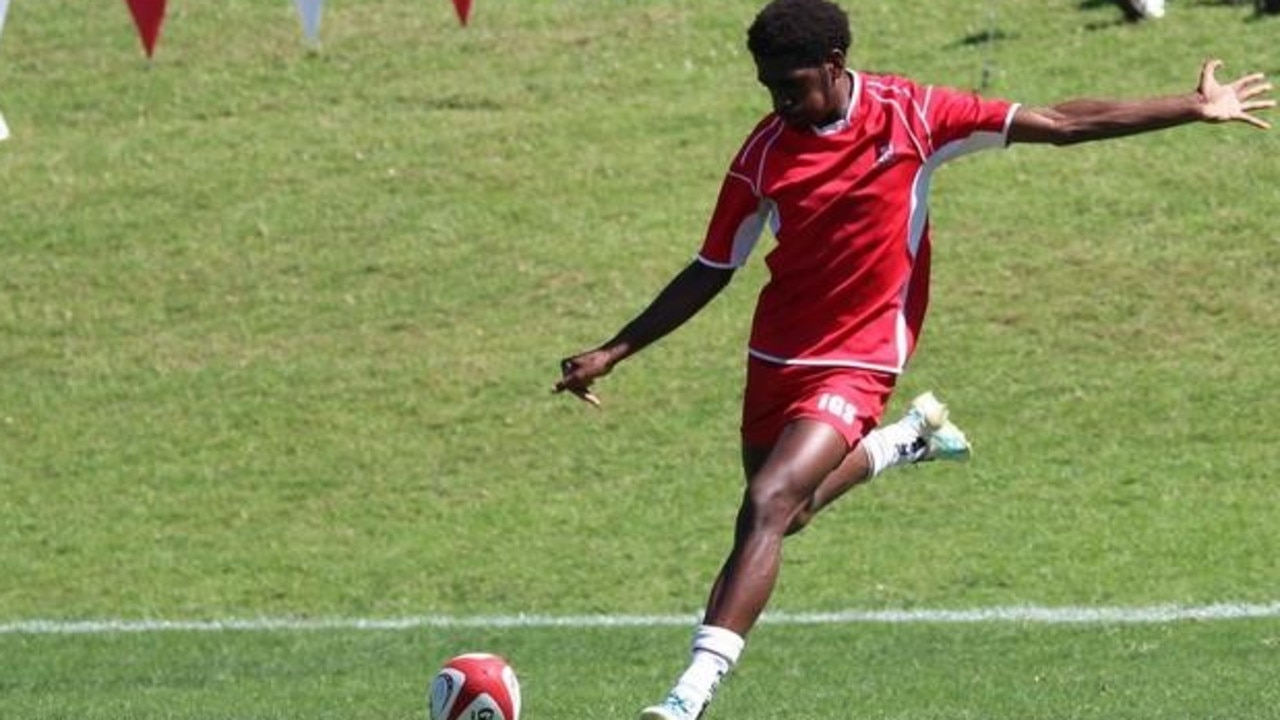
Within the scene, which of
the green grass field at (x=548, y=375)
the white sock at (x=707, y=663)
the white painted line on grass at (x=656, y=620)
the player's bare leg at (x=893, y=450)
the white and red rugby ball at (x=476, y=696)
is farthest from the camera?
the white painted line on grass at (x=656, y=620)

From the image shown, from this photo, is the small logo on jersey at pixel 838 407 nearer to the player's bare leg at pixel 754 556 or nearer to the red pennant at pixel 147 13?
the player's bare leg at pixel 754 556

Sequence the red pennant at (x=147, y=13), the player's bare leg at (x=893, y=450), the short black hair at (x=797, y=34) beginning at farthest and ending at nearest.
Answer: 1. the red pennant at (x=147, y=13)
2. the player's bare leg at (x=893, y=450)
3. the short black hair at (x=797, y=34)

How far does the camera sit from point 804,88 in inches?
361

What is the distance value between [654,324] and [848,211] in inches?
28.1

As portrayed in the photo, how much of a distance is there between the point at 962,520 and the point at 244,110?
993 cm

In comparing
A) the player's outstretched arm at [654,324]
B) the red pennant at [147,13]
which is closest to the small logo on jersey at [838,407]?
the player's outstretched arm at [654,324]

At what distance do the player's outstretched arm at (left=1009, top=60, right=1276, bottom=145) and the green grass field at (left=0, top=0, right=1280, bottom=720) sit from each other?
194 centimetres

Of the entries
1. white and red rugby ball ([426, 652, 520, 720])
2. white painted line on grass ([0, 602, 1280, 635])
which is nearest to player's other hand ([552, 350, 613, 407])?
white and red rugby ball ([426, 652, 520, 720])

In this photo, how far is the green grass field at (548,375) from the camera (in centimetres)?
1346

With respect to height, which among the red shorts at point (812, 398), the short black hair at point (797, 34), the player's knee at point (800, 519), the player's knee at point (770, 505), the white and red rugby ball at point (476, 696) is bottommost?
the white and red rugby ball at point (476, 696)

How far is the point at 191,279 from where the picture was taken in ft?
70.8

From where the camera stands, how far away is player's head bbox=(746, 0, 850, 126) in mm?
9102

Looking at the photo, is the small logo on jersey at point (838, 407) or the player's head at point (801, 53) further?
the small logo on jersey at point (838, 407)

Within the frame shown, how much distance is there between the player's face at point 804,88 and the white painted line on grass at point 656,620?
5167mm
